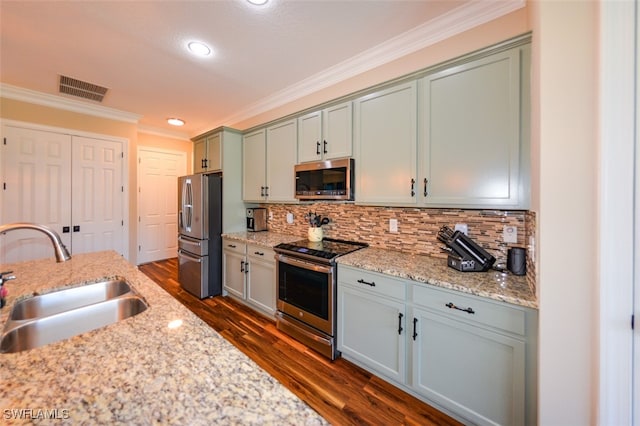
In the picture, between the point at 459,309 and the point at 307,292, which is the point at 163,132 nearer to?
the point at 307,292

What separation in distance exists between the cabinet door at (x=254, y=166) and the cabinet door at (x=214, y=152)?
0.33 m

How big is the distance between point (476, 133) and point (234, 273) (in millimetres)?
2952

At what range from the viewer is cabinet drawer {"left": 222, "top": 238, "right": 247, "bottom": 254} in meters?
3.08

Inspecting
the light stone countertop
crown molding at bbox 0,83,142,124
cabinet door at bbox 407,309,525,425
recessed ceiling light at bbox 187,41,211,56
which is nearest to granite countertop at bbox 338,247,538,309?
the light stone countertop

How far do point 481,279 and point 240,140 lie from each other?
3272mm

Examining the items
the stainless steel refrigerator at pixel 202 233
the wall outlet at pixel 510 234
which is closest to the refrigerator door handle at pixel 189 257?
the stainless steel refrigerator at pixel 202 233

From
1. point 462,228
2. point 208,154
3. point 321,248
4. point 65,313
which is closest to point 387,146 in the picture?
point 462,228

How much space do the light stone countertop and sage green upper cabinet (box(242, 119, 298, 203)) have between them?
1244 millimetres

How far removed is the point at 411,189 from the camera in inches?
77.6

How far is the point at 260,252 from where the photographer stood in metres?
2.83

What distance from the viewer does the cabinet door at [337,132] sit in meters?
2.35

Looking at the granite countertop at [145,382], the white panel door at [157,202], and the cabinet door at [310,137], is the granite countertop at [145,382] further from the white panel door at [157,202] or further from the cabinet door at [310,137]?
the white panel door at [157,202]

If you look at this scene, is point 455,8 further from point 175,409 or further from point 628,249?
point 175,409

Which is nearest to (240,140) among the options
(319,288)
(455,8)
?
(319,288)
